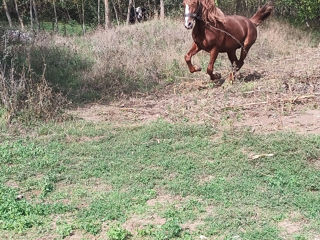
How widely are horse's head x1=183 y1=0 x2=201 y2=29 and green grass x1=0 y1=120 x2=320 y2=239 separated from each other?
2.17m

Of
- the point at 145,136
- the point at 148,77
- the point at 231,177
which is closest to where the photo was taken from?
the point at 231,177

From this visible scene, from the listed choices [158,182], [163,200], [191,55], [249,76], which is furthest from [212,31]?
[163,200]

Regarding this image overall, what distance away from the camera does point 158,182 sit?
5.01m

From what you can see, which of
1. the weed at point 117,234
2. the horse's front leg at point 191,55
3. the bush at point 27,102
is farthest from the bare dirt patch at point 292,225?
the horse's front leg at point 191,55

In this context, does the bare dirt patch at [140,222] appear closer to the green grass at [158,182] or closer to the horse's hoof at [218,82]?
the green grass at [158,182]

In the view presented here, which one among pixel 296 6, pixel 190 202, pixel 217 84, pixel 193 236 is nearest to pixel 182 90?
pixel 217 84

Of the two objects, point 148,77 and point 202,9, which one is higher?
point 202,9

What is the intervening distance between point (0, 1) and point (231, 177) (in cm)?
2161

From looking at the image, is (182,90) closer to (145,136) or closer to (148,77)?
(148,77)

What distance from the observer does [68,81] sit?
32.9ft

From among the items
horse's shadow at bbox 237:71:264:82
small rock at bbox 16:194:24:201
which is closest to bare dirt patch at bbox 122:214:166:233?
small rock at bbox 16:194:24:201

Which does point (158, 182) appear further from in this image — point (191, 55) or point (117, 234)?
point (191, 55)

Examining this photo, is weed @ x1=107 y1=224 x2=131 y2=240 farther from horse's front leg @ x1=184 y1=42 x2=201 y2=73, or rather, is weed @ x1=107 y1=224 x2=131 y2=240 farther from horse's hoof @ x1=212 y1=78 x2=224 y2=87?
horse's hoof @ x1=212 y1=78 x2=224 y2=87

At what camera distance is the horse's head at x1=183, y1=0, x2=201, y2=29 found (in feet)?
25.9
